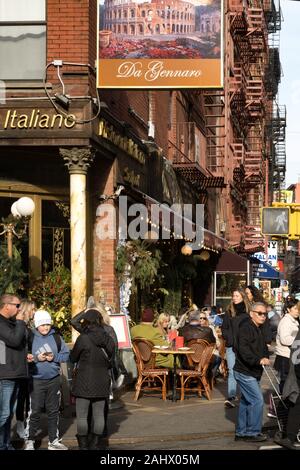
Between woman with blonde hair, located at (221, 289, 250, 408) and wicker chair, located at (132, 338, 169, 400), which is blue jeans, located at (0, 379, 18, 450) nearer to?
woman with blonde hair, located at (221, 289, 250, 408)

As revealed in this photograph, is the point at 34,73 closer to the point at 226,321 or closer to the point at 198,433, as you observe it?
the point at 226,321

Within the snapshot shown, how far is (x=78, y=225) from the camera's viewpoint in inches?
634

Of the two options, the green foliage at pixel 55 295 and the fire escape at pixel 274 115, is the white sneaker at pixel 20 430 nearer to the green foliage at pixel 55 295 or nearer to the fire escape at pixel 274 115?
the green foliage at pixel 55 295

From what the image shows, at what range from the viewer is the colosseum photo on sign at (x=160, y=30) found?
1594 cm

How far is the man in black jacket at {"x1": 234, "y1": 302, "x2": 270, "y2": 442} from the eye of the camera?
11.3 m

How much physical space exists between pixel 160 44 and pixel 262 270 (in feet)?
125

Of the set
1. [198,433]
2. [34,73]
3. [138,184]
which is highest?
[34,73]

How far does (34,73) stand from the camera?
16.7m

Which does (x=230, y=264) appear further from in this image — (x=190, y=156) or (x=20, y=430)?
(x=20, y=430)

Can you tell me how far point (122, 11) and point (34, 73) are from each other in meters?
2.05

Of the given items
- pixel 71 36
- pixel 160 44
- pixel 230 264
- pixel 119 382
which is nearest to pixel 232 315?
pixel 119 382

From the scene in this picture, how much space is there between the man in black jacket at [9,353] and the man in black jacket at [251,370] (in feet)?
9.39

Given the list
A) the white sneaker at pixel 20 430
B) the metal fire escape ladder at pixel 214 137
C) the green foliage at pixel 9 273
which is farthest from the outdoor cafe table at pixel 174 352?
the metal fire escape ladder at pixel 214 137
